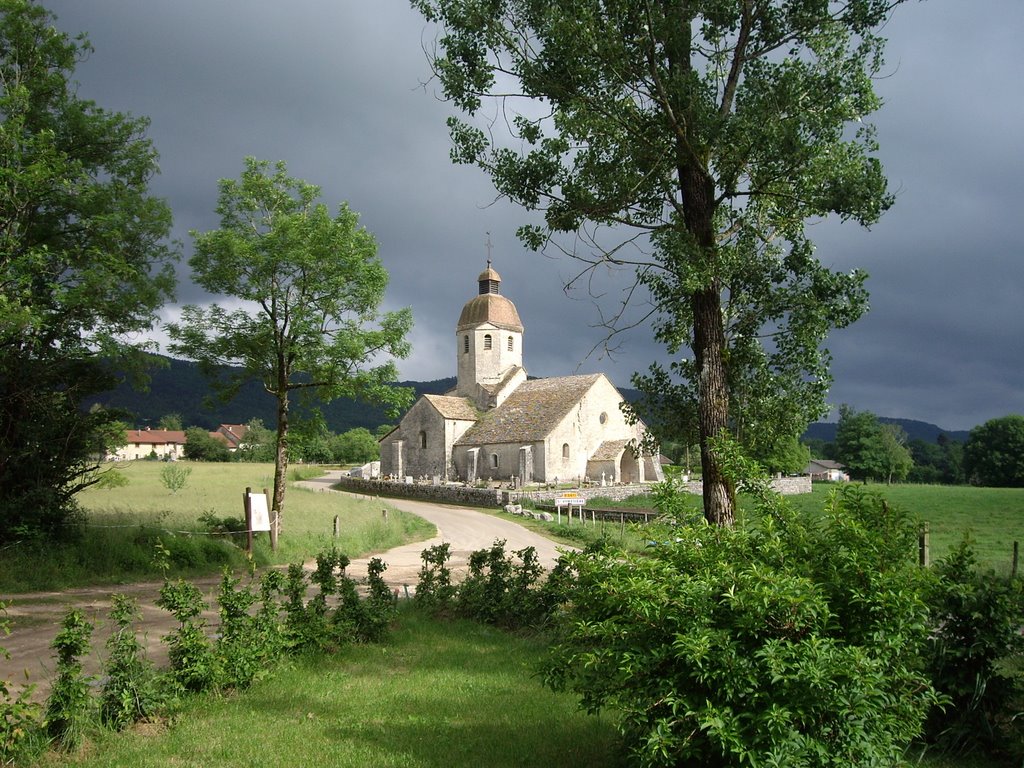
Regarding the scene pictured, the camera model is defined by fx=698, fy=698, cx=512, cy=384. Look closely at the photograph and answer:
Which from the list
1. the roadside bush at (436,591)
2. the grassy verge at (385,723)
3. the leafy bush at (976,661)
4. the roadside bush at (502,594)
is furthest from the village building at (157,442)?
the leafy bush at (976,661)

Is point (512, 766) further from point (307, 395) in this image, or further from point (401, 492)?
point (401, 492)

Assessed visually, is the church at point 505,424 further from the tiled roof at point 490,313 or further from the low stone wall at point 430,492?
the low stone wall at point 430,492

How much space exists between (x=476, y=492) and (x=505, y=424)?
1122 centimetres

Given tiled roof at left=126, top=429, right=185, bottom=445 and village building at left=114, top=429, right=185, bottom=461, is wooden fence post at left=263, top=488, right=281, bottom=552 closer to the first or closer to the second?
village building at left=114, top=429, right=185, bottom=461

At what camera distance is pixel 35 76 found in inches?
605

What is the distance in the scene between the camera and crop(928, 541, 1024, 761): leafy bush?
593cm

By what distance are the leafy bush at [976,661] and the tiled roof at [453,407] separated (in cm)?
4703

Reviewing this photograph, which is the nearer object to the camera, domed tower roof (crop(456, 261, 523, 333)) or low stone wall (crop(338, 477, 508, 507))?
low stone wall (crop(338, 477, 508, 507))

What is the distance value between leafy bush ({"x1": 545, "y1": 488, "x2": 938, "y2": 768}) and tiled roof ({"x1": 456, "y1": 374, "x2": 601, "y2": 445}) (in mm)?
41407

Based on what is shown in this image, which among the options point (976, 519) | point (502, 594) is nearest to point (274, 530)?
point (502, 594)

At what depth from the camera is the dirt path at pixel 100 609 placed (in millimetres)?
8680

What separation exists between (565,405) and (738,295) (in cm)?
3734

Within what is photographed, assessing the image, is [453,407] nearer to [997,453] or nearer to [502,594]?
[502,594]

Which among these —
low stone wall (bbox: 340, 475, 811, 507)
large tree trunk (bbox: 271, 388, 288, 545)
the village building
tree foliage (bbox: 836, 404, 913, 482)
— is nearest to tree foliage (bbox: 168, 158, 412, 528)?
large tree trunk (bbox: 271, 388, 288, 545)
